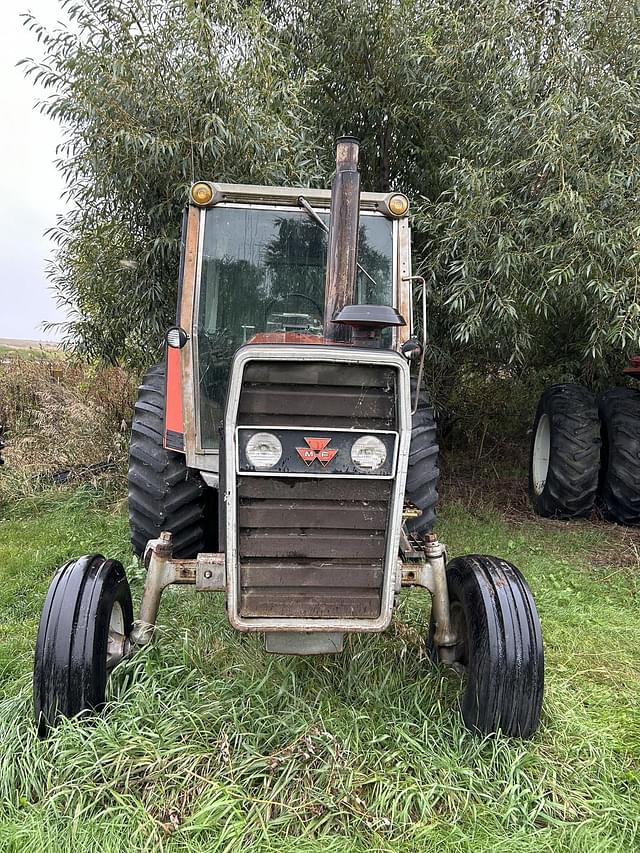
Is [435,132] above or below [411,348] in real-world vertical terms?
above

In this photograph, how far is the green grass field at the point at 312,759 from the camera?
2018 mm

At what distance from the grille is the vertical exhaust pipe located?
1.84ft

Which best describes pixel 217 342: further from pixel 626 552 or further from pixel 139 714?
pixel 626 552

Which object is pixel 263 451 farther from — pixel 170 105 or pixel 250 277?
pixel 170 105

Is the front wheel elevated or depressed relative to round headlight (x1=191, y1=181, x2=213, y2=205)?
depressed

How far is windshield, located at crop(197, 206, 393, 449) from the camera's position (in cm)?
336

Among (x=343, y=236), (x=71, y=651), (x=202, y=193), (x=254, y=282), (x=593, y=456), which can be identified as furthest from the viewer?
(x=593, y=456)

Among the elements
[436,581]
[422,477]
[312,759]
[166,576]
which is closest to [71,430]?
[422,477]

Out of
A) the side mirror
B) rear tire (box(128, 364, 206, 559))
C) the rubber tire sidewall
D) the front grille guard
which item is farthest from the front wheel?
rear tire (box(128, 364, 206, 559))

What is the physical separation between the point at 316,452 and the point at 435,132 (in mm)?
4543

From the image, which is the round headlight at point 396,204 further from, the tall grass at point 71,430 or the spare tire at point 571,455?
the tall grass at point 71,430

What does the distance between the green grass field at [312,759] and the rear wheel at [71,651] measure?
0.29 ft

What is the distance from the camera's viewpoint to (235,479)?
7.14 feet

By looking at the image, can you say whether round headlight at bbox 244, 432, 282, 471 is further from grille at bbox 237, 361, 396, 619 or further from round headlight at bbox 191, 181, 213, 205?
round headlight at bbox 191, 181, 213, 205
